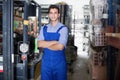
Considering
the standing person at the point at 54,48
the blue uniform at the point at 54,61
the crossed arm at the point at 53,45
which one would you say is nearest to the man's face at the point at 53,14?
the standing person at the point at 54,48

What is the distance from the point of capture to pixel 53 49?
3.10 meters

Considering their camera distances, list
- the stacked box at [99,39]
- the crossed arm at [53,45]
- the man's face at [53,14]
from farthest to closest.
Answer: the stacked box at [99,39] < the man's face at [53,14] < the crossed arm at [53,45]

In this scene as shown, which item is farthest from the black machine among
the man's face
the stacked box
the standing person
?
the stacked box

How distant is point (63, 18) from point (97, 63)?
234cm

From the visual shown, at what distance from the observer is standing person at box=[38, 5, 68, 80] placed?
310 centimetres

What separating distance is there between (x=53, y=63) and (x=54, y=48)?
229mm

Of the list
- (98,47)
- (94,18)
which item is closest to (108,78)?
(98,47)

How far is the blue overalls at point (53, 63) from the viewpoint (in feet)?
10.2

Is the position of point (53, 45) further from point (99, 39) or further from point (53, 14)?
point (99, 39)

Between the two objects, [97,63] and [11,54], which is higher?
[11,54]

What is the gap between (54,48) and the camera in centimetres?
308

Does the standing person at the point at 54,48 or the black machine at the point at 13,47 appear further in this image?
the black machine at the point at 13,47

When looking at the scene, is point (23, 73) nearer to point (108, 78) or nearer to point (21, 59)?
point (21, 59)

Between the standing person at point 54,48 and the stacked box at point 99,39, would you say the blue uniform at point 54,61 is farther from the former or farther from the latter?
the stacked box at point 99,39
